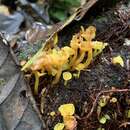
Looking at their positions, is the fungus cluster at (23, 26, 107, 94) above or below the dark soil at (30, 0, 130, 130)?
above

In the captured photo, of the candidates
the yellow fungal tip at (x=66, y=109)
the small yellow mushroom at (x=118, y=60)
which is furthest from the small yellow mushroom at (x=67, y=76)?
the small yellow mushroom at (x=118, y=60)

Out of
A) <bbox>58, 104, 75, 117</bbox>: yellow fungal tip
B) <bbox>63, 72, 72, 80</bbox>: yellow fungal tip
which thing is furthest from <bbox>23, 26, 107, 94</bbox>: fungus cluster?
<bbox>58, 104, 75, 117</bbox>: yellow fungal tip

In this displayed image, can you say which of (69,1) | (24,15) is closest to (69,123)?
(24,15)

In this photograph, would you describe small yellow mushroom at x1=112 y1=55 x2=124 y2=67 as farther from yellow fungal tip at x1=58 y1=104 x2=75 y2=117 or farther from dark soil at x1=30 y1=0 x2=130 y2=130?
yellow fungal tip at x1=58 y1=104 x2=75 y2=117

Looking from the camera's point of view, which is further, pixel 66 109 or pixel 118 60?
pixel 118 60

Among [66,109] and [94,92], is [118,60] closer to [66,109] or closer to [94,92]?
[94,92]

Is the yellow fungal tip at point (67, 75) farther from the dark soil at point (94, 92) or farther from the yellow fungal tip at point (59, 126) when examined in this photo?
the yellow fungal tip at point (59, 126)

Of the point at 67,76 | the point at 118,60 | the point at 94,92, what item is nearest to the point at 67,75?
the point at 67,76

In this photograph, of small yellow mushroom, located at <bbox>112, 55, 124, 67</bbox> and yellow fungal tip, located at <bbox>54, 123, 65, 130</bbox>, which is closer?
yellow fungal tip, located at <bbox>54, 123, 65, 130</bbox>
